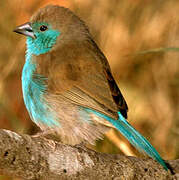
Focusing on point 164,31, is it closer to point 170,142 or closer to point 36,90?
point 170,142

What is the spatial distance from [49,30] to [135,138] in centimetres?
144

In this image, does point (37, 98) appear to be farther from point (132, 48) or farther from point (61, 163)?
point (132, 48)

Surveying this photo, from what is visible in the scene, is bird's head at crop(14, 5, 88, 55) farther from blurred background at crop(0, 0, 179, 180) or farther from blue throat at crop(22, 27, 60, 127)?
blurred background at crop(0, 0, 179, 180)

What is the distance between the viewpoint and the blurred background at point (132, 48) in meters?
5.84

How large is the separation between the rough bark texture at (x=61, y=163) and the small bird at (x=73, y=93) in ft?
0.53

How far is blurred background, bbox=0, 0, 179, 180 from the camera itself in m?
5.84

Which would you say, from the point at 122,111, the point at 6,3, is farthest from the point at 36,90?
the point at 6,3

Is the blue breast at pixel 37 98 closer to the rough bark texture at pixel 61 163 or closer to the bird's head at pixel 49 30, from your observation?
the bird's head at pixel 49 30

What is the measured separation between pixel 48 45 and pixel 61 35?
0.17 metres

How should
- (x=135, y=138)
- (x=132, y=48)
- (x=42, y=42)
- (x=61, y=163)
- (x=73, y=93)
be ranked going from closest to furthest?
(x=61, y=163) → (x=135, y=138) → (x=73, y=93) → (x=42, y=42) → (x=132, y=48)

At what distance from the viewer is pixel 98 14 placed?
244 inches

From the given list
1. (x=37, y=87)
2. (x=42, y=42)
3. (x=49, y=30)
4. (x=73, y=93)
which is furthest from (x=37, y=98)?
(x=49, y=30)

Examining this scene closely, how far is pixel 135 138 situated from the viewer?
3.46 m

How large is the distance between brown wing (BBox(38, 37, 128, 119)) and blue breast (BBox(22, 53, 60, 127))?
8 centimetres
